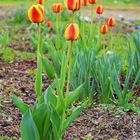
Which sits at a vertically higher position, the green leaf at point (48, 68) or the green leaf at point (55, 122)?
the green leaf at point (55, 122)

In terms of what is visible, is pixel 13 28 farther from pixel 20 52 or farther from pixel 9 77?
pixel 9 77

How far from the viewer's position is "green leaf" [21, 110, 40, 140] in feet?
8.48

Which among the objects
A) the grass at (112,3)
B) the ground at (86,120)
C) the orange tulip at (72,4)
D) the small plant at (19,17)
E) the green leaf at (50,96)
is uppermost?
the orange tulip at (72,4)

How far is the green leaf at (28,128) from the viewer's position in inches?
102

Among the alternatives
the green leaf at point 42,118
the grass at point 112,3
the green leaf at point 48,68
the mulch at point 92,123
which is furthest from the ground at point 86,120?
the grass at point 112,3

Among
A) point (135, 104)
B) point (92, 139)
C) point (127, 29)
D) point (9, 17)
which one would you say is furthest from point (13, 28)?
point (92, 139)

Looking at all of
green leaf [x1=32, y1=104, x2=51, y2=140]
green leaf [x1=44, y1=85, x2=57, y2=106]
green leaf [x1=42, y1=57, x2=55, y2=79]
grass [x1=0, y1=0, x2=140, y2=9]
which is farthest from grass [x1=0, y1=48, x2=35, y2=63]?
grass [x1=0, y1=0, x2=140, y2=9]

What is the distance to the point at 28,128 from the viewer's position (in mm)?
2629

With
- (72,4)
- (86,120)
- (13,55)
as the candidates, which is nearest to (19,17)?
(13,55)

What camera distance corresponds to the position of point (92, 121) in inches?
139

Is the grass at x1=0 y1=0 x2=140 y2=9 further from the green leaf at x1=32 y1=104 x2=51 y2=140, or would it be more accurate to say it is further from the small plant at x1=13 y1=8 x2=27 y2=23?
the green leaf at x1=32 y1=104 x2=51 y2=140

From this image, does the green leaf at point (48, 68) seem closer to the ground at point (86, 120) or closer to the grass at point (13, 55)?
the ground at point (86, 120)

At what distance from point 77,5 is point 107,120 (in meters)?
1.08

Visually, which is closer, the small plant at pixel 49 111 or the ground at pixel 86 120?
the small plant at pixel 49 111
